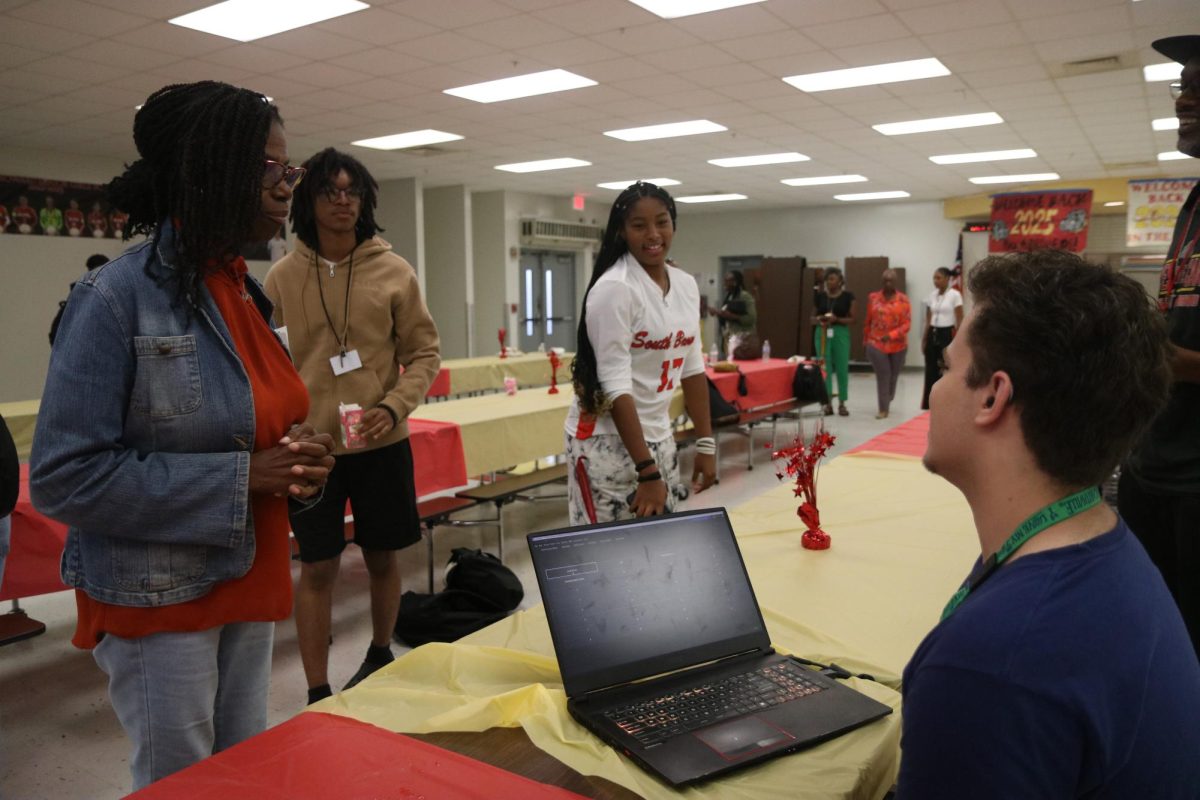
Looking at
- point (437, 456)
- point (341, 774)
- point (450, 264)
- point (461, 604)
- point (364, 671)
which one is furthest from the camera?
point (450, 264)

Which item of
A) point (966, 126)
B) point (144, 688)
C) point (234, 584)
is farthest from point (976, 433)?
point (966, 126)

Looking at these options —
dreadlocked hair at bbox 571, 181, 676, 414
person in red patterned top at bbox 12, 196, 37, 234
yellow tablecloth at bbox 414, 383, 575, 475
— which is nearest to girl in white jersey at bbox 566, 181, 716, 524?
dreadlocked hair at bbox 571, 181, 676, 414

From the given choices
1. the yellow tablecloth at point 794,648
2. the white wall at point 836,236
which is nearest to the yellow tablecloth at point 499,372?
the yellow tablecloth at point 794,648

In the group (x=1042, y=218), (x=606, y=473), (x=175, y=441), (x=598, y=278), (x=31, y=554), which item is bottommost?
(x=31, y=554)

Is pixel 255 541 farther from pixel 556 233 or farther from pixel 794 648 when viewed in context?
pixel 556 233

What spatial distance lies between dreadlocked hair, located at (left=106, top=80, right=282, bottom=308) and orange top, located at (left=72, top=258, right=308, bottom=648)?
3.0 inches

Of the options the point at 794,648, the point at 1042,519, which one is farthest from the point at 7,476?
the point at 1042,519

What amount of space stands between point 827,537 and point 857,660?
712 mm

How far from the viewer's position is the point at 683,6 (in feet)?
15.7

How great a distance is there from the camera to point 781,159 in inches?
395

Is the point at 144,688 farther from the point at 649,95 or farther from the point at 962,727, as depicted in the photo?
the point at 649,95

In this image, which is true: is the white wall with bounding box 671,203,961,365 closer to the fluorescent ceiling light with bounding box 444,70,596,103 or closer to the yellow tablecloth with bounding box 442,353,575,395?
the yellow tablecloth with bounding box 442,353,575,395

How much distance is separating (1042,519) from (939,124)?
8.34 m

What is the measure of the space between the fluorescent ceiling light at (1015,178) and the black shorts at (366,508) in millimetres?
11449
